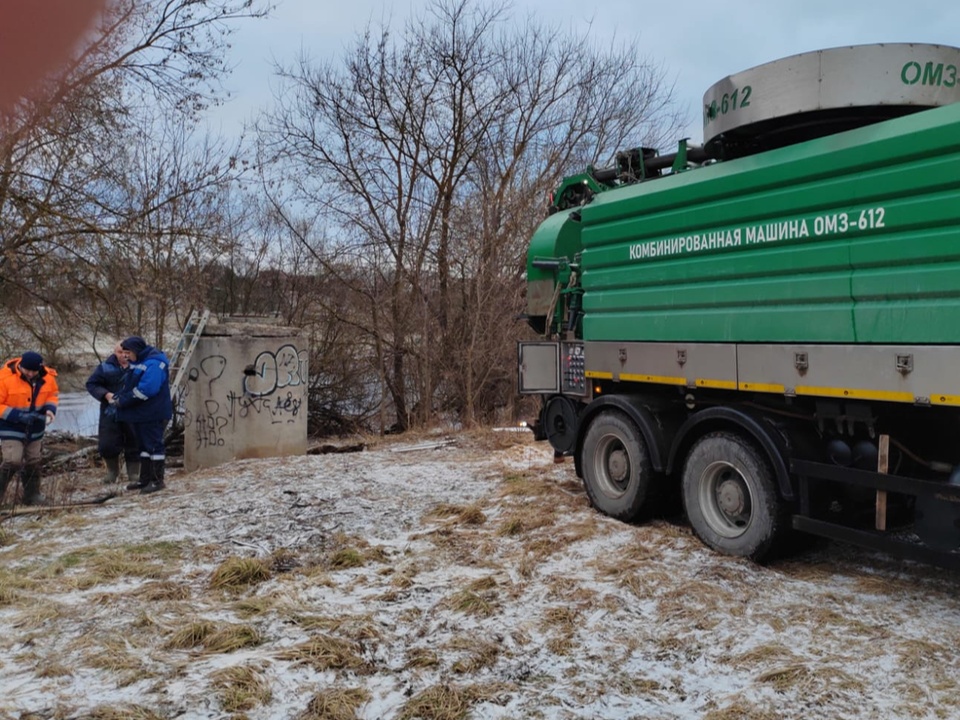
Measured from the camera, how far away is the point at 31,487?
7445mm

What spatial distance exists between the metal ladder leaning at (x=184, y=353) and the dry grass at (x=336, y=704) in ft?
25.5

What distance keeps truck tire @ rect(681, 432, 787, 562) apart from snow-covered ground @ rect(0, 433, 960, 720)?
17cm

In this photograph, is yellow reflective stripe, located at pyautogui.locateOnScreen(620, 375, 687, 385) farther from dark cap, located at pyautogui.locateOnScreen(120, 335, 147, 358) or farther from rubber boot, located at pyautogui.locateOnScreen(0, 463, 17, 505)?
rubber boot, located at pyautogui.locateOnScreen(0, 463, 17, 505)

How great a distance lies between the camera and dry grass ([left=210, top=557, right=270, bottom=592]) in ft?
15.3

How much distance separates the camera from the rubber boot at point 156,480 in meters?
7.86

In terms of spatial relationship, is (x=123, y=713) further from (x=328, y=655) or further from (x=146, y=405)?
(x=146, y=405)

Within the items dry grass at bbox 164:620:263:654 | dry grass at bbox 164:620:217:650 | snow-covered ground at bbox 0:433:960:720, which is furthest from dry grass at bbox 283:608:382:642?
dry grass at bbox 164:620:217:650

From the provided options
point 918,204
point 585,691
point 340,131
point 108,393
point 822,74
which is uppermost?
point 340,131

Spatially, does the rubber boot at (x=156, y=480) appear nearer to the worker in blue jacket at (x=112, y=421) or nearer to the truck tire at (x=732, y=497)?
the worker in blue jacket at (x=112, y=421)

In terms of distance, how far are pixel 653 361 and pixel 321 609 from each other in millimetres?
3072

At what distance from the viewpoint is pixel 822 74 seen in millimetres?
4695

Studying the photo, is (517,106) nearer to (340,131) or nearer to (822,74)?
(340,131)

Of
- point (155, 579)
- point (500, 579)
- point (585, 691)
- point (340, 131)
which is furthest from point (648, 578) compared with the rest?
point (340, 131)

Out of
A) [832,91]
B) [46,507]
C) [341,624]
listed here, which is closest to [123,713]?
[341,624]
